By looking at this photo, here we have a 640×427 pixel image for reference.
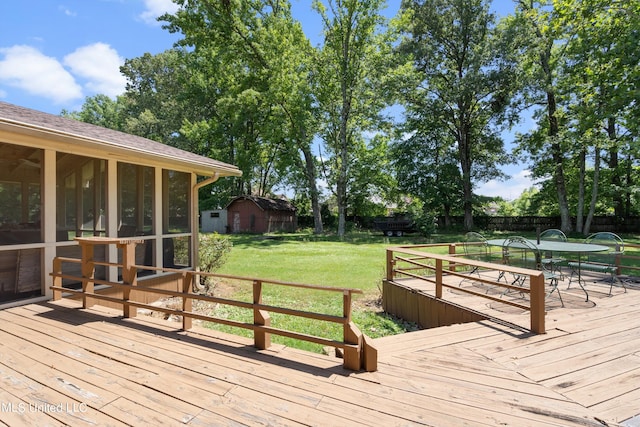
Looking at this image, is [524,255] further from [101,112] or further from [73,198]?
[101,112]

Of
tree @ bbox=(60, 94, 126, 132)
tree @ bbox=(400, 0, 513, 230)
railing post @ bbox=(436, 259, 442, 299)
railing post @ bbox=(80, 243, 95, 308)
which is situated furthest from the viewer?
tree @ bbox=(60, 94, 126, 132)

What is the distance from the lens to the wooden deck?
2.20m

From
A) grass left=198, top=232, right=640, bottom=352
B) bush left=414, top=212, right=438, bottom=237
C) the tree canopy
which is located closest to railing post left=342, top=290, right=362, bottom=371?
grass left=198, top=232, right=640, bottom=352

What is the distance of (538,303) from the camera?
3.70 m

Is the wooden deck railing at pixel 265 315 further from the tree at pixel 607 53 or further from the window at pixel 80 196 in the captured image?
the tree at pixel 607 53

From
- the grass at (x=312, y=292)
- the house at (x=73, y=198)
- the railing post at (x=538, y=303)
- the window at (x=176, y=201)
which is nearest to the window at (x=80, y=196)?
the house at (x=73, y=198)

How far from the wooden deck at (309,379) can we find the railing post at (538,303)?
0.11m

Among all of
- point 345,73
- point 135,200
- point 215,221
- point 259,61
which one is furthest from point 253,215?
point 135,200

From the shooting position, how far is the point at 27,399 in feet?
7.88

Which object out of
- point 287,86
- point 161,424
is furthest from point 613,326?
point 287,86

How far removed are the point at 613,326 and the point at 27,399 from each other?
595 centimetres

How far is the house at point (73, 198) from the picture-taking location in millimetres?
4430

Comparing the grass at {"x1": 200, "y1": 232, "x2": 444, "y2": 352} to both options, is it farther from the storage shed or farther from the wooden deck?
the storage shed

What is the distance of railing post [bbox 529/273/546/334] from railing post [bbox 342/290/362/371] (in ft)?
7.53
